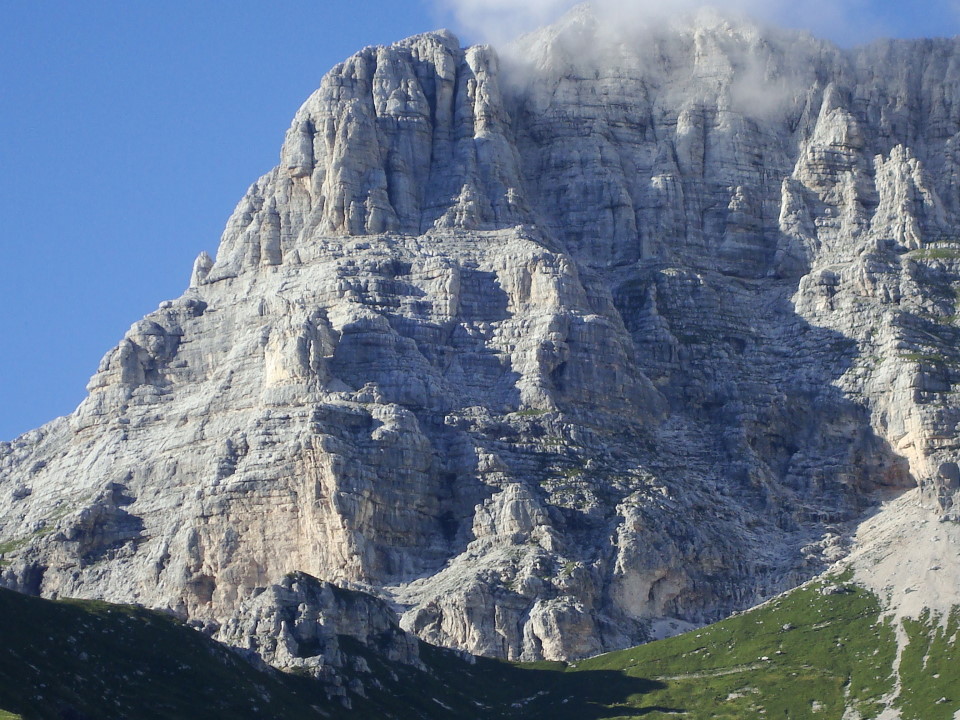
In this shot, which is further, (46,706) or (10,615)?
(10,615)

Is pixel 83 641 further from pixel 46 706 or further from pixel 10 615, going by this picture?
pixel 46 706

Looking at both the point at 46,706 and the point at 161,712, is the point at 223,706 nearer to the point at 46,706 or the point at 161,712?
the point at 161,712

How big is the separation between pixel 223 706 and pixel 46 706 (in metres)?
21.3

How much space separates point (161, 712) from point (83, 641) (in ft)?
34.7

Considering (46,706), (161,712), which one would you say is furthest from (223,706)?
(46,706)

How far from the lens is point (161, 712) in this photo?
631 feet

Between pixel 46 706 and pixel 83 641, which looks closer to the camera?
pixel 46 706

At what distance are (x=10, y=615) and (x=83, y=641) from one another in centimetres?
633

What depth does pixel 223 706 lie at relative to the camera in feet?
653

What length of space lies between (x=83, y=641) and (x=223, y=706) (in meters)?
11.8

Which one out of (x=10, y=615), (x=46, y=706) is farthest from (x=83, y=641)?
(x=46, y=706)

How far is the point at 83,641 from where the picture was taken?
199 m

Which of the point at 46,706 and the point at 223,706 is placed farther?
the point at 223,706

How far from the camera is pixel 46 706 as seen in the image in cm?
18075
